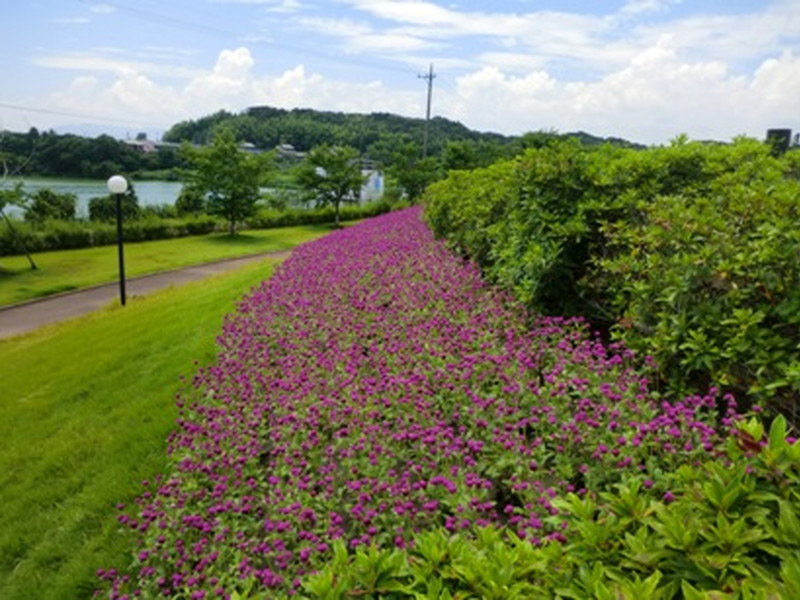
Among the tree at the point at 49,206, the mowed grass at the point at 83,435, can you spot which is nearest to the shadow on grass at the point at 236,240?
the tree at the point at 49,206

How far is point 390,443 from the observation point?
10.4 ft

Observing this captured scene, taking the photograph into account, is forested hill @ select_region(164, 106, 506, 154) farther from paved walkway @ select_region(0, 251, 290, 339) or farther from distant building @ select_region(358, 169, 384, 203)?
paved walkway @ select_region(0, 251, 290, 339)

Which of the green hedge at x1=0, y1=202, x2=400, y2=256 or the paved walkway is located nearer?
the paved walkway

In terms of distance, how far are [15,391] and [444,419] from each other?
23.7ft

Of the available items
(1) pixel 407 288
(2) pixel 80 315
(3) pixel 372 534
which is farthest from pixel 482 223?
(2) pixel 80 315

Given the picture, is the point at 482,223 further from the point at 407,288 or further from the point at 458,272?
the point at 407,288

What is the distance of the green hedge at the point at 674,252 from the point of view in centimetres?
295

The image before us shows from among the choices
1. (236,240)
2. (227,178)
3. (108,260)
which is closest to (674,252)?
(108,260)

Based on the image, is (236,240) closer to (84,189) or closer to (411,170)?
(84,189)

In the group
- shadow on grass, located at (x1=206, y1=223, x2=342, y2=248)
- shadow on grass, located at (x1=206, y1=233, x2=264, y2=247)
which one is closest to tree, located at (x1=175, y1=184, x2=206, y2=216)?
shadow on grass, located at (x1=206, y1=223, x2=342, y2=248)

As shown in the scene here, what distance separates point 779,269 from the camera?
2.99 metres

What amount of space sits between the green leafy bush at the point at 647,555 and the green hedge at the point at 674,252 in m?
1.08

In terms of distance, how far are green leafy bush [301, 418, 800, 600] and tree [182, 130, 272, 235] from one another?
3211 centimetres

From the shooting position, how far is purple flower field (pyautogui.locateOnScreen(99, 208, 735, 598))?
101 inches
